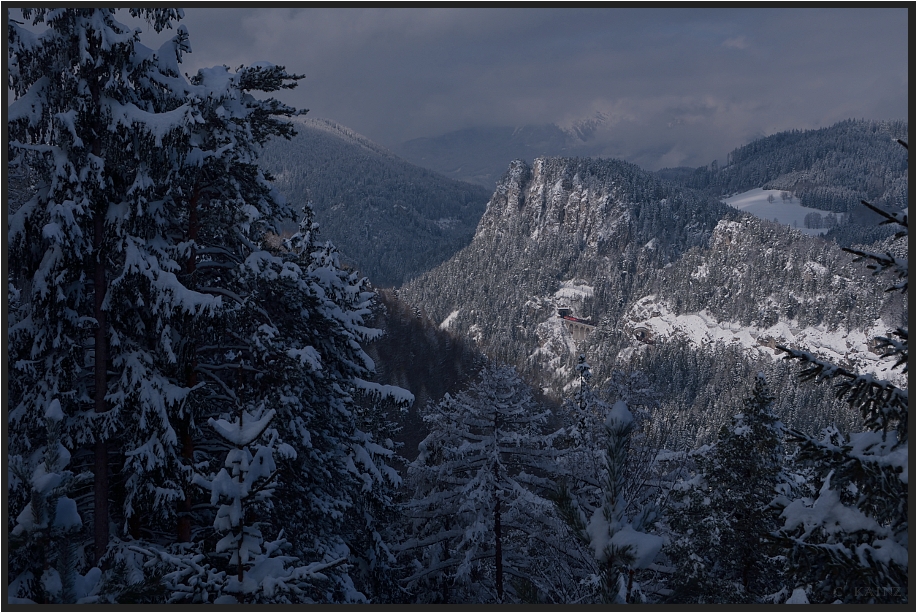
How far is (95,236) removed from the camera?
Result: 21.8 feet

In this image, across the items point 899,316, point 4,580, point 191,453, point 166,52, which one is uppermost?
point 166,52

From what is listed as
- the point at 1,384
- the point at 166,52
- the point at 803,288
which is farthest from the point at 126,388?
the point at 803,288

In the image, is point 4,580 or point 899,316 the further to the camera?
point 899,316

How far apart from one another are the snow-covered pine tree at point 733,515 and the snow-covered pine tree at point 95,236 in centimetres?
936

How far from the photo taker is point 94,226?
664 cm

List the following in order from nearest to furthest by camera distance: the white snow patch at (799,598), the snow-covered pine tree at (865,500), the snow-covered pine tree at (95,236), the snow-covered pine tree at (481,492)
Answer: the snow-covered pine tree at (865,500) < the white snow patch at (799,598) < the snow-covered pine tree at (95,236) < the snow-covered pine tree at (481,492)

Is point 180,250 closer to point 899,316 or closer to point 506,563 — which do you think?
A: point 899,316

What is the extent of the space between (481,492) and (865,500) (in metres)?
7.56

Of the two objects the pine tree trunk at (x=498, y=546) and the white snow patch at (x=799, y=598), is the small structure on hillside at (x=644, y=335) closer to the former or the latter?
the pine tree trunk at (x=498, y=546)

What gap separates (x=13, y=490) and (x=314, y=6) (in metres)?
5.91

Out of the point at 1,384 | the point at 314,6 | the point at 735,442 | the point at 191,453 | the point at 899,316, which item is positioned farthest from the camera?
the point at 735,442

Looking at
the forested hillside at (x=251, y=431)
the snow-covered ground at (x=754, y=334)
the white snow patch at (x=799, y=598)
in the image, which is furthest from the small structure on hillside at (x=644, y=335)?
the white snow patch at (x=799, y=598)

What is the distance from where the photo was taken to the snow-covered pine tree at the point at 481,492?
11.3 m

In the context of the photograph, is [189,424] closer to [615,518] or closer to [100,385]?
[100,385]
